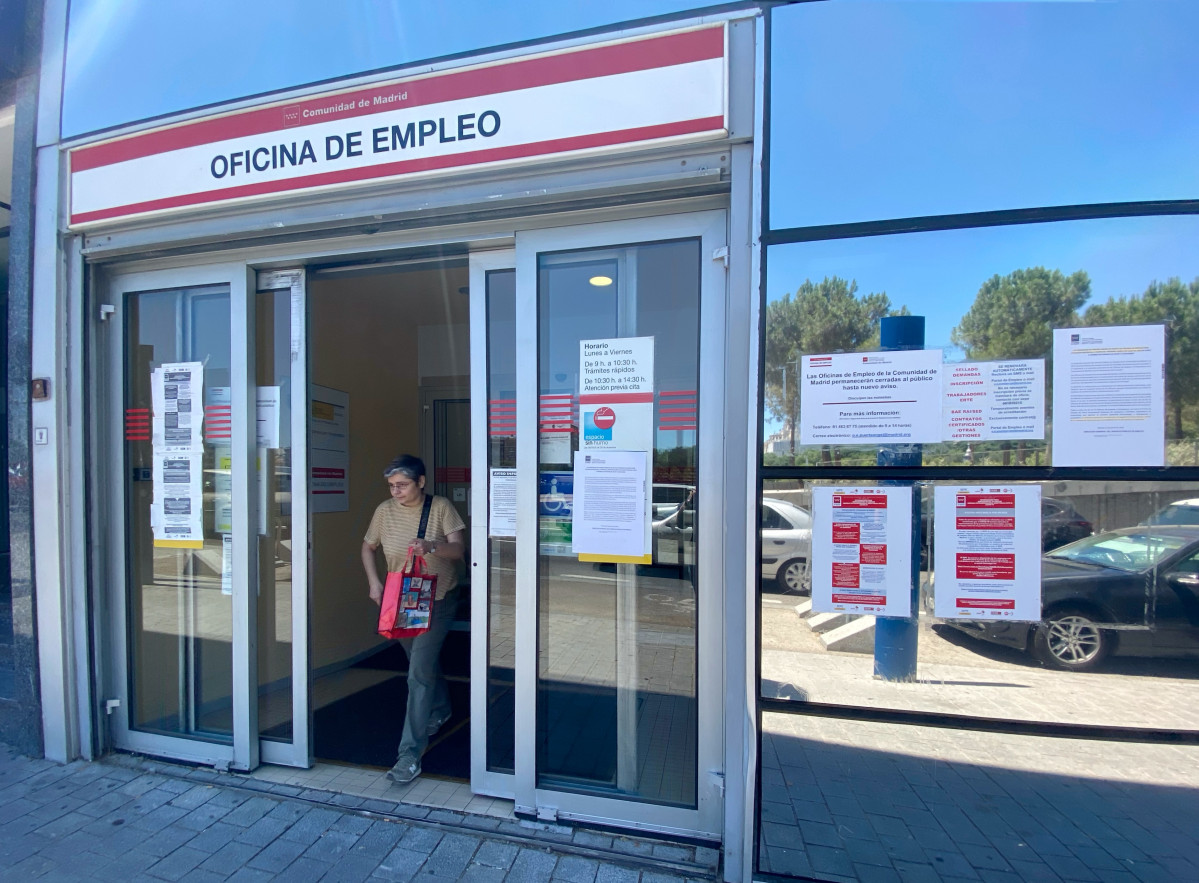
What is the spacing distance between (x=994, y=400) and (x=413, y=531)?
2993 mm

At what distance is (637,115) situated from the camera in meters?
2.48

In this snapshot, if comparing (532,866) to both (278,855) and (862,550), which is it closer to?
(278,855)

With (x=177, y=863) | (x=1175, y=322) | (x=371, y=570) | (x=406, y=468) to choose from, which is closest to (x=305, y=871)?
(x=177, y=863)

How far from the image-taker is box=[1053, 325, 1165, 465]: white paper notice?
2215 millimetres

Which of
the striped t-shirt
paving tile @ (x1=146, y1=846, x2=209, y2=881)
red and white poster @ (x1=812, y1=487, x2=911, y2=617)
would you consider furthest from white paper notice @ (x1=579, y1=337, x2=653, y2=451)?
paving tile @ (x1=146, y1=846, x2=209, y2=881)

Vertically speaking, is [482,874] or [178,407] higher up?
[178,407]

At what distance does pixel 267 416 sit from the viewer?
134 inches

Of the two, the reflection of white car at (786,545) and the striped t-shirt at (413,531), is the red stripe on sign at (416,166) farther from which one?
the striped t-shirt at (413,531)

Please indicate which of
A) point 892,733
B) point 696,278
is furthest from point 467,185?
point 892,733

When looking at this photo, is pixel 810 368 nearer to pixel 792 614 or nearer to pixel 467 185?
pixel 792 614

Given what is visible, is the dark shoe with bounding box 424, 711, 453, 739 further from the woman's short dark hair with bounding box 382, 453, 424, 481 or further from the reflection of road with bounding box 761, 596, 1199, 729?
the reflection of road with bounding box 761, 596, 1199, 729

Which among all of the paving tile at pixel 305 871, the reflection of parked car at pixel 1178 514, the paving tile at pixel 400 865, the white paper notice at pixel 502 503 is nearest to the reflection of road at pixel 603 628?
the white paper notice at pixel 502 503

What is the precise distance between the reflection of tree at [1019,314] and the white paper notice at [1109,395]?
0.07 meters

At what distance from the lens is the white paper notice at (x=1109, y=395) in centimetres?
221
